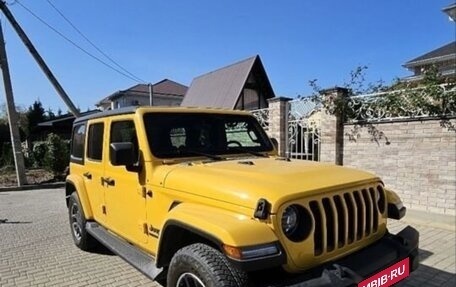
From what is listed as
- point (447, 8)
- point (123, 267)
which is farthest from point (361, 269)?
point (447, 8)

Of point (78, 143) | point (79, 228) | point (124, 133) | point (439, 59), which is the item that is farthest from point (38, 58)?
point (439, 59)

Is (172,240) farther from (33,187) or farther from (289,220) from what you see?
(33,187)

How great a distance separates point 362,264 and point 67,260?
383cm

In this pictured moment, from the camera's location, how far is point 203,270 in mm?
2559

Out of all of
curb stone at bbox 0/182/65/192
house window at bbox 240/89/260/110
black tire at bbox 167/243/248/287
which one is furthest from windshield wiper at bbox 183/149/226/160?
house window at bbox 240/89/260/110

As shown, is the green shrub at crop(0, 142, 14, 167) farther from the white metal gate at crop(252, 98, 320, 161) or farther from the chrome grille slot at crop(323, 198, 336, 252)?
the chrome grille slot at crop(323, 198, 336, 252)

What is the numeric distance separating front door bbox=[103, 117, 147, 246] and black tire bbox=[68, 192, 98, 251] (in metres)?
0.98

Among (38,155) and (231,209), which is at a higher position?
(231,209)

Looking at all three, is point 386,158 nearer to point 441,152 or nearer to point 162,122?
point 441,152

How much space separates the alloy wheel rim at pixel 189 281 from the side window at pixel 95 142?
7.56 feet

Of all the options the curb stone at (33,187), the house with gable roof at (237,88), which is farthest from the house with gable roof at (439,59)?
the curb stone at (33,187)

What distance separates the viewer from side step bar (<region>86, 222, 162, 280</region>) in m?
3.31

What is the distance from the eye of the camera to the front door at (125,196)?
12.2ft

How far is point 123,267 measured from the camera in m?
4.75
